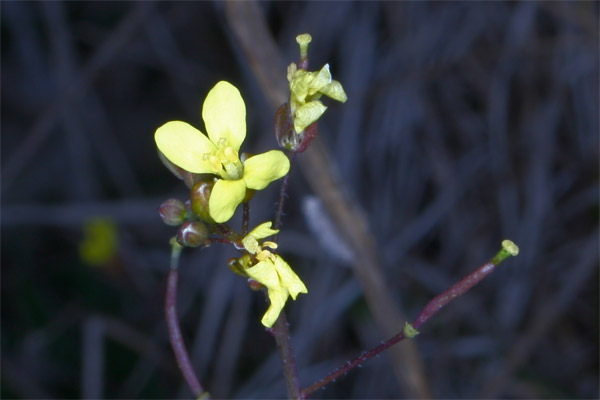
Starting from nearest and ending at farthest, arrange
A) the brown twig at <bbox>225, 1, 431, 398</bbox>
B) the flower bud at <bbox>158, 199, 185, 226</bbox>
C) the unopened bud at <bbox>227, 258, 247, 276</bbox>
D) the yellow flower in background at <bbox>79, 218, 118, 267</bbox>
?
1. the unopened bud at <bbox>227, 258, 247, 276</bbox>
2. the flower bud at <bbox>158, 199, 185, 226</bbox>
3. the brown twig at <bbox>225, 1, 431, 398</bbox>
4. the yellow flower in background at <bbox>79, 218, 118, 267</bbox>

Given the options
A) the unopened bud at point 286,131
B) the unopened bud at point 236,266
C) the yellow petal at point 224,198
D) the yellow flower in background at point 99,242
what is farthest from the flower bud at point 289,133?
the yellow flower in background at point 99,242

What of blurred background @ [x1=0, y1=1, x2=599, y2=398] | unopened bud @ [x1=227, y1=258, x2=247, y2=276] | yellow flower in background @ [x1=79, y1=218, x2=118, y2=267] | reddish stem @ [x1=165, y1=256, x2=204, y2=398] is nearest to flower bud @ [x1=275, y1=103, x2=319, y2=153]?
unopened bud @ [x1=227, y1=258, x2=247, y2=276]

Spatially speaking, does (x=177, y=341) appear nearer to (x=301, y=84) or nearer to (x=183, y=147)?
(x=183, y=147)

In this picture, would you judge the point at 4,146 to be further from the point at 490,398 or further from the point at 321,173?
the point at 490,398

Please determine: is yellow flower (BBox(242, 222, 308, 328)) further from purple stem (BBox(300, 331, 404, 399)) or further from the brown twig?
the brown twig

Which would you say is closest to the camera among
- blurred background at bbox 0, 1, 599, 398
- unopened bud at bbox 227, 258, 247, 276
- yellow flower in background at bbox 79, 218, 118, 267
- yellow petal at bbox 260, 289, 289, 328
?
yellow petal at bbox 260, 289, 289, 328

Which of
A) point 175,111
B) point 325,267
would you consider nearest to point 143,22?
point 175,111
